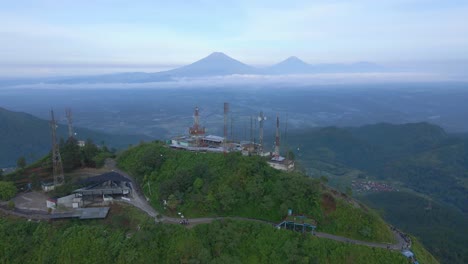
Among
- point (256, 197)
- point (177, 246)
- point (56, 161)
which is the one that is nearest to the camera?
point (177, 246)

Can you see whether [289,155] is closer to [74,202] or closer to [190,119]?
[74,202]

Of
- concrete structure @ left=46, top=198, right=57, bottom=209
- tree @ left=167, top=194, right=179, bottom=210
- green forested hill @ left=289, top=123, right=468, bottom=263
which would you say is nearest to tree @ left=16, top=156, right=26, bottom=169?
concrete structure @ left=46, top=198, right=57, bottom=209

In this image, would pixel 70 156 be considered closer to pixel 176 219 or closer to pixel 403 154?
pixel 176 219

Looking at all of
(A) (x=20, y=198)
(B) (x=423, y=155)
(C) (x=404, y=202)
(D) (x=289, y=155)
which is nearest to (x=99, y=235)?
(A) (x=20, y=198)

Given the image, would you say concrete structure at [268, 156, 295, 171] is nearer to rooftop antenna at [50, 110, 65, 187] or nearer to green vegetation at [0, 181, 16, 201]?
rooftop antenna at [50, 110, 65, 187]

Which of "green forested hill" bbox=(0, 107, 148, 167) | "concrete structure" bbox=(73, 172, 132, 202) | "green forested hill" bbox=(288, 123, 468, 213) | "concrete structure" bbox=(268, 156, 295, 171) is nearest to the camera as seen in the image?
"concrete structure" bbox=(73, 172, 132, 202)

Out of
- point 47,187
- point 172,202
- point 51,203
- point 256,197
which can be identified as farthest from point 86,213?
point 256,197

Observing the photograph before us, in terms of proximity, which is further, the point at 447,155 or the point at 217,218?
the point at 447,155
